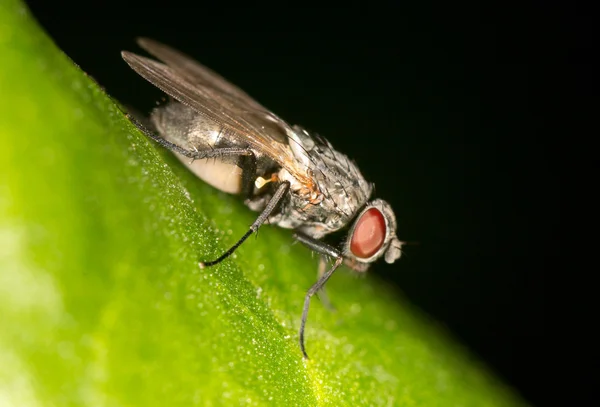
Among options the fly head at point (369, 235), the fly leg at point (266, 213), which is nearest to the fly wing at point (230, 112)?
the fly leg at point (266, 213)

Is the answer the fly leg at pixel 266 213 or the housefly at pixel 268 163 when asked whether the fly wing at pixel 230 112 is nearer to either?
the housefly at pixel 268 163

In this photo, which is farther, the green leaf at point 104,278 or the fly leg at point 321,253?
Result: the fly leg at point 321,253

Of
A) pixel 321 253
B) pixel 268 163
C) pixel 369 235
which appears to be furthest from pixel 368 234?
pixel 268 163

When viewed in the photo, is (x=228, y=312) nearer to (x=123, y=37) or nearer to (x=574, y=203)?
(x=123, y=37)

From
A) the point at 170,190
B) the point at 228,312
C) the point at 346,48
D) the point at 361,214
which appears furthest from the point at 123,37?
the point at 228,312

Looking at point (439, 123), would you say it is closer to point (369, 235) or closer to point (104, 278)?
point (369, 235)

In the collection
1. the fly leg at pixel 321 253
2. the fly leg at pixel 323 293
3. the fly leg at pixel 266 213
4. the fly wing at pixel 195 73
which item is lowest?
the fly leg at pixel 323 293

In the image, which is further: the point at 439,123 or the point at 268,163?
the point at 439,123
